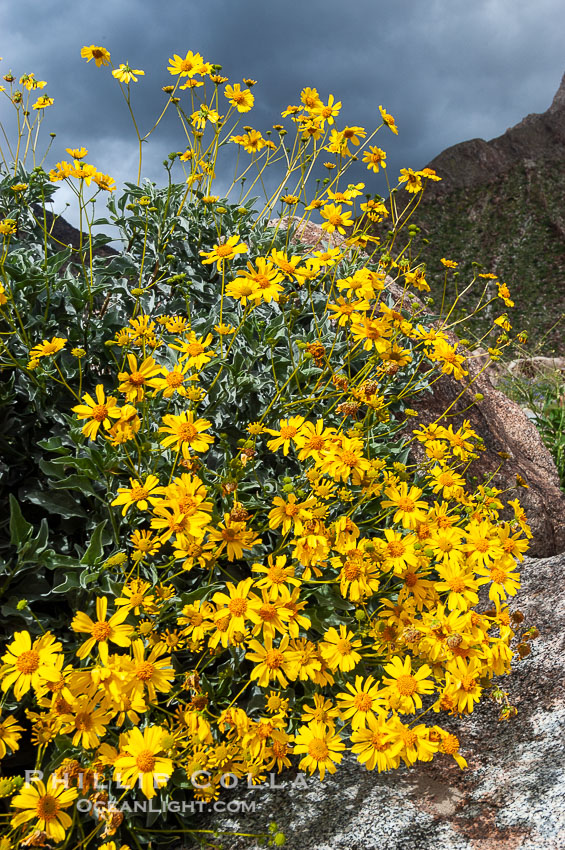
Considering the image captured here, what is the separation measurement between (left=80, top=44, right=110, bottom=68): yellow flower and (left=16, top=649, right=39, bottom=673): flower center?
2.49 meters

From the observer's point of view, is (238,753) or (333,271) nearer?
(238,753)

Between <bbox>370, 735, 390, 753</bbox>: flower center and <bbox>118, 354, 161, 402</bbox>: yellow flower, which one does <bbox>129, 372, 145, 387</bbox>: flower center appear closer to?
<bbox>118, 354, 161, 402</bbox>: yellow flower

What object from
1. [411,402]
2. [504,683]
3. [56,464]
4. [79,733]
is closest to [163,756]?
[79,733]

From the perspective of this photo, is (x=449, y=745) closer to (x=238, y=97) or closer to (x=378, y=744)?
(x=378, y=744)

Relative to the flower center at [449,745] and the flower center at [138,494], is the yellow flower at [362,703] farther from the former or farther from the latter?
the flower center at [138,494]

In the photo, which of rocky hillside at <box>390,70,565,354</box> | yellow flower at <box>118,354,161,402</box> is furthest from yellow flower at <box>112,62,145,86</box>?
rocky hillside at <box>390,70,565,354</box>

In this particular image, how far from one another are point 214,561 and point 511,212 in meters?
38.8

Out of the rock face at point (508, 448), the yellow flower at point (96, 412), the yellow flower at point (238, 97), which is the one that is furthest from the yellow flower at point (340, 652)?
the yellow flower at point (238, 97)

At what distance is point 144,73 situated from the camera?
293cm

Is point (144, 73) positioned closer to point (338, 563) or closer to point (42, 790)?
point (338, 563)

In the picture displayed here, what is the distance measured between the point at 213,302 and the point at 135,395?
1.27 metres

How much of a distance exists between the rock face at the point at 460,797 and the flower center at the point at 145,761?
465 mm

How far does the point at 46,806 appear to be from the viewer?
1.69 meters

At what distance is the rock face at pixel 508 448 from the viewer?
410cm
